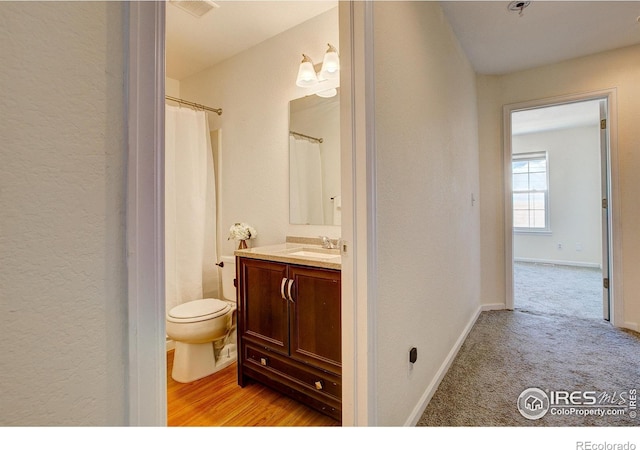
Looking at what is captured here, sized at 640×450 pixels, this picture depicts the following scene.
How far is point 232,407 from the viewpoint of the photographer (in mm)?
1708

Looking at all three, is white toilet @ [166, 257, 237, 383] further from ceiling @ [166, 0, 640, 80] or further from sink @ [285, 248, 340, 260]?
ceiling @ [166, 0, 640, 80]

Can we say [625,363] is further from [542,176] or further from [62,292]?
[542,176]

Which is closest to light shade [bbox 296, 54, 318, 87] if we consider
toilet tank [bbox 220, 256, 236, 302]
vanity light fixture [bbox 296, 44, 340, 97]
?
vanity light fixture [bbox 296, 44, 340, 97]

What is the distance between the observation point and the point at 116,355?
536mm

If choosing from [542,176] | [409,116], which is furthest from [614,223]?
[542,176]

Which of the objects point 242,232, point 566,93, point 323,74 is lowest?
point 242,232

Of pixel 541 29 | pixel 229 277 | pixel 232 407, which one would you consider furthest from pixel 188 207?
pixel 541 29

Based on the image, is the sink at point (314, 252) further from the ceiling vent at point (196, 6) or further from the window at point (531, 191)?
the window at point (531, 191)

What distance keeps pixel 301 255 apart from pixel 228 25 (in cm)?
184

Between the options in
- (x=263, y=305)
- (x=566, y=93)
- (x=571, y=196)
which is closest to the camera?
(x=263, y=305)

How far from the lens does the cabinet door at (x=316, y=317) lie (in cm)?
148

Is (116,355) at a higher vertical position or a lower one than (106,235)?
lower

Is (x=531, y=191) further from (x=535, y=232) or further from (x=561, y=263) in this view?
(x=561, y=263)

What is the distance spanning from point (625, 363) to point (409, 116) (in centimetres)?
230
